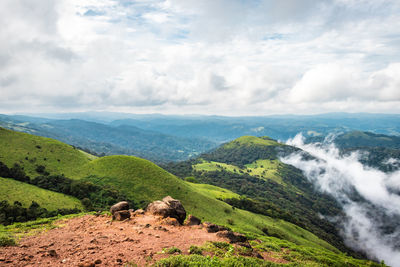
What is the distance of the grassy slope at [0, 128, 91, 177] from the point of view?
8400 centimetres

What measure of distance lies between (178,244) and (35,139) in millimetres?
118895

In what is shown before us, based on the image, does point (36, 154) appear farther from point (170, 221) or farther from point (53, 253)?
point (53, 253)

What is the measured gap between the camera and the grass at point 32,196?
5245 centimetres

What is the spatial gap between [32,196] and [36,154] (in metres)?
47.7

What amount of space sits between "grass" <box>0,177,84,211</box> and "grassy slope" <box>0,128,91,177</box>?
717 inches

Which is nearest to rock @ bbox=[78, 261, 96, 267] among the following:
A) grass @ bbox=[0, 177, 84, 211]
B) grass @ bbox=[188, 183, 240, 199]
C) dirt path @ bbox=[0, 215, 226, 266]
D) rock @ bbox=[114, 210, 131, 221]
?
dirt path @ bbox=[0, 215, 226, 266]

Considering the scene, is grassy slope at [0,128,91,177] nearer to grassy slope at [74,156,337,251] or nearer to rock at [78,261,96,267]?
grassy slope at [74,156,337,251]

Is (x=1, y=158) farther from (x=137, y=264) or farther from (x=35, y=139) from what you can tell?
(x=137, y=264)

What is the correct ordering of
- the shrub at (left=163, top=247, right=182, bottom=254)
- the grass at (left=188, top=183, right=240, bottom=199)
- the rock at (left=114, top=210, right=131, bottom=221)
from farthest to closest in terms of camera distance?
the grass at (left=188, top=183, right=240, bottom=199), the rock at (left=114, top=210, right=131, bottom=221), the shrub at (left=163, top=247, right=182, bottom=254)

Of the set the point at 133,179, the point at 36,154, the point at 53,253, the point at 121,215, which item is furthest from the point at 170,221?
the point at 36,154

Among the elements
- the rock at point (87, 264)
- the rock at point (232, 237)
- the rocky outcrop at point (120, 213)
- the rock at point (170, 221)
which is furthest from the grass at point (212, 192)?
the rock at point (87, 264)

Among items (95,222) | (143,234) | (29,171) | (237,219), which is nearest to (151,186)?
(237,219)

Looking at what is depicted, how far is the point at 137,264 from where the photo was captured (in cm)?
1702

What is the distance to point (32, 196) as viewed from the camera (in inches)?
→ 2192
